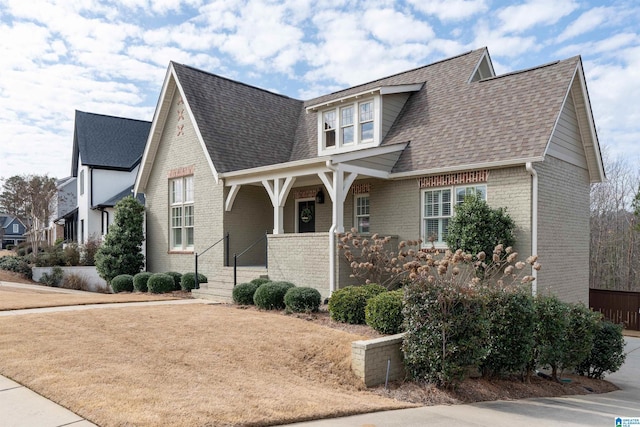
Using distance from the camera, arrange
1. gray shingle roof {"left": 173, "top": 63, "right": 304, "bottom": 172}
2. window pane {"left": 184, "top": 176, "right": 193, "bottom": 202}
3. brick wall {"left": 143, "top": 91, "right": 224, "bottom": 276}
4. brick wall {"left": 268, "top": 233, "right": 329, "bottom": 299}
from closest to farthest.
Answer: brick wall {"left": 268, "top": 233, "right": 329, "bottom": 299}, brick wall {"left": 143, "top": 91, "right": 224, "bottom": 276}, gray shingle roof {"left": 173, "top": 63, "right": 304, "bottom": 172}, window pane {"left": 184, "top": 176, "right": 193, "bottom": 202}

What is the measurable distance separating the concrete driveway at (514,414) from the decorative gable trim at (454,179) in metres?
5.84

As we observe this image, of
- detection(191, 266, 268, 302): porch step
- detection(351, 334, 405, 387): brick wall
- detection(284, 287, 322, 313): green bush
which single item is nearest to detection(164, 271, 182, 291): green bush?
detection(191, 266, 268, 302): porch step

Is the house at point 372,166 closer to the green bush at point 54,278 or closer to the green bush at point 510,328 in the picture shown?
the green bush at point 510,328

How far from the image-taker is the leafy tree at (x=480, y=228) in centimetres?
1204

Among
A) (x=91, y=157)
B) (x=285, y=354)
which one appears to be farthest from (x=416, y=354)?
(x=91, y=157)

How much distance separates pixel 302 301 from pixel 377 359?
13.2ft

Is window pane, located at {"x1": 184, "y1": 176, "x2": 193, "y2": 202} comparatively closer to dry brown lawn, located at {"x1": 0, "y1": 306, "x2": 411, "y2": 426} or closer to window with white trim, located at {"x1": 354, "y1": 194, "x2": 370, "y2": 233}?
window with white trim, located at {"x1": 354, "y1": 194, "x2": 370, "y2": 233}

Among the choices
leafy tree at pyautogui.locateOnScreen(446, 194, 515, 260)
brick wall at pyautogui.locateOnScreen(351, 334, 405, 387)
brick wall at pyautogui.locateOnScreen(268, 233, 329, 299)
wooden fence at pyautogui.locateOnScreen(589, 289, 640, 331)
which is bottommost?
wooden fence at pyautogui.locateOnScreen(589, 289, 640, 331)

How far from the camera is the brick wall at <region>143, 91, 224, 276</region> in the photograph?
17656 millimetres

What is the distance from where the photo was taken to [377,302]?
9.77m

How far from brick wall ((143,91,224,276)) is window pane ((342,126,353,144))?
15.5ft

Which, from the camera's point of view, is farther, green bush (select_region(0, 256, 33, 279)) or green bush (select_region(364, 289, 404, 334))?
green bush (select_region(0, 256, 33, 279))

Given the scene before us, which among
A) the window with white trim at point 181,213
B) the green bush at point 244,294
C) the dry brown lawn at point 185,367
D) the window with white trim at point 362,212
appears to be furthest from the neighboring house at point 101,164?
the dry brown lawn at point 185,367

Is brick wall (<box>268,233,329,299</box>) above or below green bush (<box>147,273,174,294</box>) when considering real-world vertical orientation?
above
